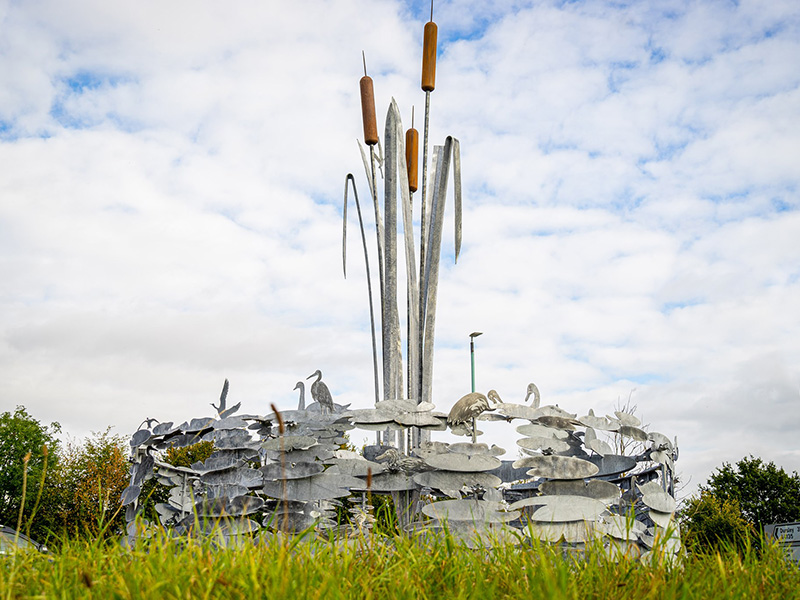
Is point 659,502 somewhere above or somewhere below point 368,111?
below

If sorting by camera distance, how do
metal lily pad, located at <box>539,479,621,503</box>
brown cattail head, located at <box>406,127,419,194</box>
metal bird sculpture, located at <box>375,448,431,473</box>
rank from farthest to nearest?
1. brown cattail head, located at <box>406,127,419,194</box>
2. metal bird sculpture, located at <box>375,448,431,473</box>
3. metal lily pad, located at <box>539,479,621,503</box>

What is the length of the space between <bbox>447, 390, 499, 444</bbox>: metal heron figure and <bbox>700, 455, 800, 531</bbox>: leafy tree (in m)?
11.8

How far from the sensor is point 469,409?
449cm

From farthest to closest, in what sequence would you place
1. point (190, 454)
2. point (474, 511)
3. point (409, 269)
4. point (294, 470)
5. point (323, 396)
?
point (190, 454)
point (409, 269)
point (323, 396)
point (294, 470)
point (474, 511)

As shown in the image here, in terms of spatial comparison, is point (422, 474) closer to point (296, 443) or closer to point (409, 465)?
point (409, 465)

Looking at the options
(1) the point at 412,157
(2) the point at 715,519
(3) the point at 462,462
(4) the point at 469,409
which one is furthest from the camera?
(2) the point at 715,519

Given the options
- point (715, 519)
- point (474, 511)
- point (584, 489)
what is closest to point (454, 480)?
point (474, 511)

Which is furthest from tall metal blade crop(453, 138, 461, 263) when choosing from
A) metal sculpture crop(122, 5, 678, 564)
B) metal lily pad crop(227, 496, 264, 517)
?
metal lily pad crop(227, 496, 264, 517)

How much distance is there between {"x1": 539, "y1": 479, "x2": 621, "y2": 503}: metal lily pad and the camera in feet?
13.0

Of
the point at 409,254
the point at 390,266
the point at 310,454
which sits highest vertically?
the point at 409,254

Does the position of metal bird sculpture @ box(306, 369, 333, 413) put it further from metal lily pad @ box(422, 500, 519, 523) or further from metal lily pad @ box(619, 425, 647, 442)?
metal lily pad @ box(619, 425, 647, 442)

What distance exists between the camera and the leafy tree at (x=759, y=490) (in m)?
14.1

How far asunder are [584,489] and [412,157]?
239 inches

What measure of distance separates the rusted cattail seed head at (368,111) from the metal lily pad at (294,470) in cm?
528
